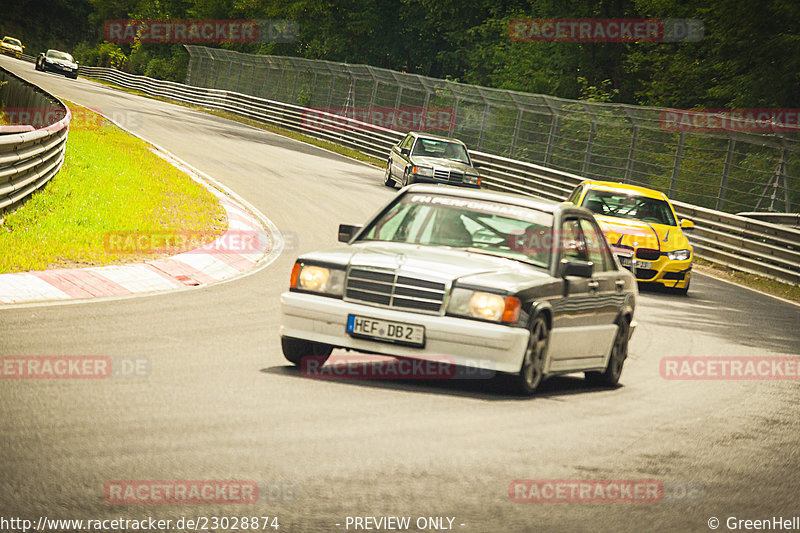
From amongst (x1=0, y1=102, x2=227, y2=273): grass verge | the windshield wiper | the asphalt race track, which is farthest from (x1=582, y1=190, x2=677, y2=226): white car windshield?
the windshield wiper

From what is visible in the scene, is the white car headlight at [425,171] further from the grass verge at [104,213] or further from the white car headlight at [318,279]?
the white car headlight at [318,279]

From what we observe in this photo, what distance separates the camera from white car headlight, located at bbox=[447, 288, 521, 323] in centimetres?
762

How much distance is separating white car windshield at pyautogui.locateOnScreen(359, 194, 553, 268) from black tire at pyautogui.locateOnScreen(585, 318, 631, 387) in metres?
1.38

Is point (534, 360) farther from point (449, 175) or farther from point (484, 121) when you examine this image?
point (484, 121)

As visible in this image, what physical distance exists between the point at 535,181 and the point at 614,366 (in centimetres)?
2165

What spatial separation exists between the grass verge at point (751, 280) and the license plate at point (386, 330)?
1345 centimetres

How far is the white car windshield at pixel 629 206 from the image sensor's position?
60.5 ft

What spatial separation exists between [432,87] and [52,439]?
117ft

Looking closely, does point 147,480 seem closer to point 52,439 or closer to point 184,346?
point 52,439

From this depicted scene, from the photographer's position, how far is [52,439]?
550cm

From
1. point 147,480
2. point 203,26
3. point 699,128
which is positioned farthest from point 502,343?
point 203,26
